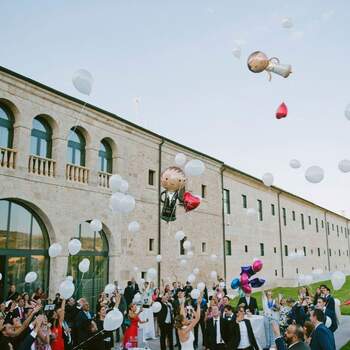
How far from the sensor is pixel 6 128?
14805 millimetres

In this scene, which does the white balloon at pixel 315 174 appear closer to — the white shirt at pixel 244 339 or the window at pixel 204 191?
the white shirt at pixel 244 339

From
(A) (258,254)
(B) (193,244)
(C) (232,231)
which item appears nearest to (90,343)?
(B) (193,244)

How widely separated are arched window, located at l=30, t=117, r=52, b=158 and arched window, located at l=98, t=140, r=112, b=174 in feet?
9.37

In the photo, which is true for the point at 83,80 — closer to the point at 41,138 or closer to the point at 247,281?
the point at 41,138

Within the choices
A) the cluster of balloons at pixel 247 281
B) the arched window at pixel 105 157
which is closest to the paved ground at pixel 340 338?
the cluster of balloons at pixel 247 281

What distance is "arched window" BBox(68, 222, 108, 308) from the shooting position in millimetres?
16734

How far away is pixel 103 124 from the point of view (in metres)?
18.7

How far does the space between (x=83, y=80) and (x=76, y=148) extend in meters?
8.43

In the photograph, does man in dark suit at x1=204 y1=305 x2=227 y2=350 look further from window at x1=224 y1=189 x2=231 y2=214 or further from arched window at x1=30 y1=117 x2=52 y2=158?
window at x1=224 y1=189 x2=231 y2=214

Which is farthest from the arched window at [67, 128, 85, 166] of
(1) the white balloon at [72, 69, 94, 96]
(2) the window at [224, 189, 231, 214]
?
(2) the window at [224, 189, 231, 214]

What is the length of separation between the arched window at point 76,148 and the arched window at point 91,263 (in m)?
2.77

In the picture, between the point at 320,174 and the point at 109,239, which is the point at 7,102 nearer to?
the point at 109,239

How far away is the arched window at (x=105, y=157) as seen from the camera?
1880 cm

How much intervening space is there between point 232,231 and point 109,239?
1255cm
